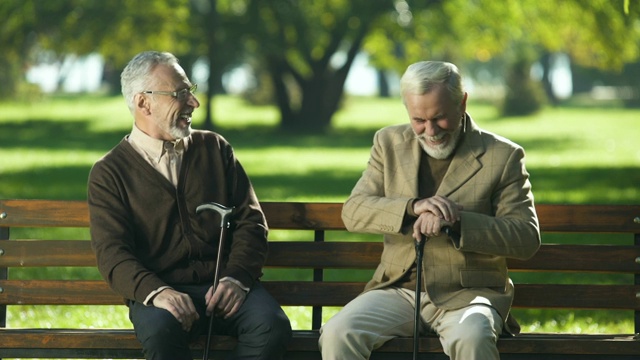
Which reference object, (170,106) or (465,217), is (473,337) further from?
(170,106)

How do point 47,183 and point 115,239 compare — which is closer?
point 115,239

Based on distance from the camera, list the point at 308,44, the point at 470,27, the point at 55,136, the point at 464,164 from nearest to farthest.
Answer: the point at 464,164 → the point at 308,44 → the point at 55,136 → the point at 470,27

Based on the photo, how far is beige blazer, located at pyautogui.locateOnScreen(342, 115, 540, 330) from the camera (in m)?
5.08

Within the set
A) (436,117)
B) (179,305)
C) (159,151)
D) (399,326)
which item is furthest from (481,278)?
(159,151)

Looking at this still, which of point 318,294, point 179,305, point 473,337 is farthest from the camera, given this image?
point 318,294

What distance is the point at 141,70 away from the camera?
17.5 ft

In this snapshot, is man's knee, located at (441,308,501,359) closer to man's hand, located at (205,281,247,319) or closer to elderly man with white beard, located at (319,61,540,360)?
elderly man with white beard, located at (319,61,540,360)

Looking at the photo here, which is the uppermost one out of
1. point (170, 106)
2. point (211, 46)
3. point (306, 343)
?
point (170, 106)

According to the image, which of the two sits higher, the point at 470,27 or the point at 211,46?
the point at 470,27

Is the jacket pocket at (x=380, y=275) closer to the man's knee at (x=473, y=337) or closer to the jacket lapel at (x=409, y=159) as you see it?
the jacket lapel at (x=409, y=159)

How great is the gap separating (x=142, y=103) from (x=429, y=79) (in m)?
1.21

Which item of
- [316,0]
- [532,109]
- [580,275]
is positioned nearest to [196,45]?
[316,0]

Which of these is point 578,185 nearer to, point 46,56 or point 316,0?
point 316,0

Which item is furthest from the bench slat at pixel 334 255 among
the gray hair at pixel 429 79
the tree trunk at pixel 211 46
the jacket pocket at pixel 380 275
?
the tree trunk at pixel 211 46
